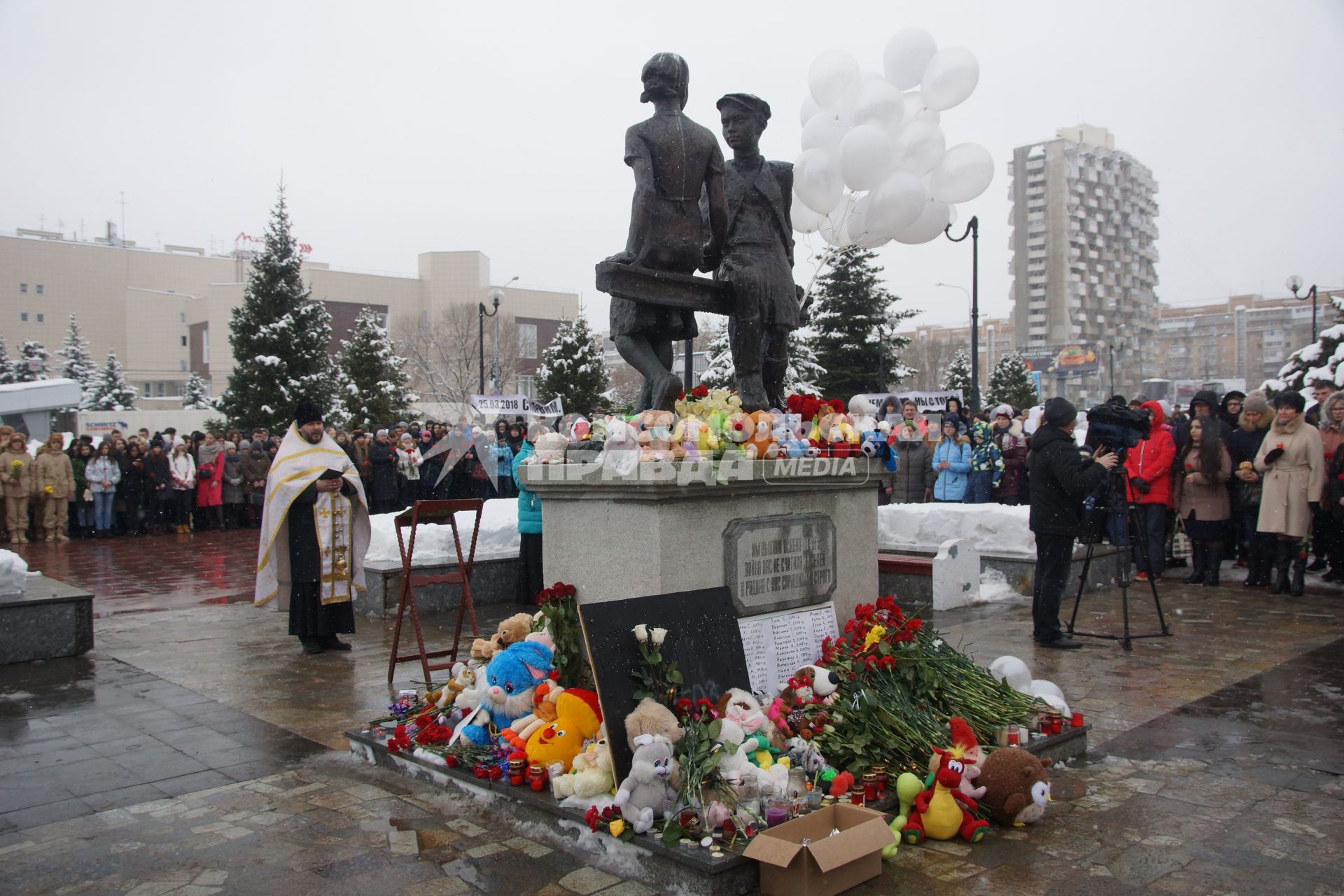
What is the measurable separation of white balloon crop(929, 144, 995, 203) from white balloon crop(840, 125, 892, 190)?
2.65 ft

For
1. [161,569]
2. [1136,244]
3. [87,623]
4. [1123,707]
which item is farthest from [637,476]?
[1136,244]

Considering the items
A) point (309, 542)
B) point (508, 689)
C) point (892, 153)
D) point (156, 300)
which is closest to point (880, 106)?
point (892, 153)

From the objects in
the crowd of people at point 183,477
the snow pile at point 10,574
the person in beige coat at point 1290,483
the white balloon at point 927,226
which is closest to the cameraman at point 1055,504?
the person in beige coat at point 1290,483

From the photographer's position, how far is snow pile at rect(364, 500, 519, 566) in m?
9.43

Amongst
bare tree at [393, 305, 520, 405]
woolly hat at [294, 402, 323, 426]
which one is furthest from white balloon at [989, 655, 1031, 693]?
bare tree at [393, 305, 520, 405]

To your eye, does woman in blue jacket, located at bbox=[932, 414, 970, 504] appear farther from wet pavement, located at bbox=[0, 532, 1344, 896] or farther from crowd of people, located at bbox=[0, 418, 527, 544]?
crowd of people, located at bbox=[0, 418, 527, 544]

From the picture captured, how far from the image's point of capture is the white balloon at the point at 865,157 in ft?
35.1

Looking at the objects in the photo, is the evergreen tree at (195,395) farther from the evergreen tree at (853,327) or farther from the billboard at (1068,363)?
the billboard at (1068,363)

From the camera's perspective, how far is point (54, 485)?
17.1 m

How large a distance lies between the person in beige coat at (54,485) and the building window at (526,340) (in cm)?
4594

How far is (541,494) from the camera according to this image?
5.35m

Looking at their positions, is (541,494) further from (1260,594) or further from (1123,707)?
(1260,594)

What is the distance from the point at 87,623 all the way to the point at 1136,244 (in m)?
125

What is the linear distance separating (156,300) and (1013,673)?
86952 millimetres
